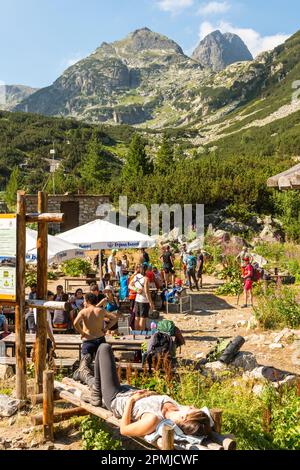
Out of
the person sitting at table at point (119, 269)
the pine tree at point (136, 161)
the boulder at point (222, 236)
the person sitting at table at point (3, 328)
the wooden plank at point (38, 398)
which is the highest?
Answer: the pine tree at point (136, 161)

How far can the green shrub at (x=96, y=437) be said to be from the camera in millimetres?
4852

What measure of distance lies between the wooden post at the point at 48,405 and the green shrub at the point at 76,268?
42.6 ft

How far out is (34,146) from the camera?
7894 centimetres

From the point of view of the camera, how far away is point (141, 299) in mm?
9758

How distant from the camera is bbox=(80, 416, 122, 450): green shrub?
4852 mm

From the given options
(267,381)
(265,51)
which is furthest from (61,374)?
(265,51)

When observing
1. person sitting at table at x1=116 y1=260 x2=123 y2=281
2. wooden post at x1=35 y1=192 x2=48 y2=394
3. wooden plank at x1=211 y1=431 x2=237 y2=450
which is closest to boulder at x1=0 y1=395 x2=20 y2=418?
wooden post at x1=35 y1=192 x2=48 y2=394

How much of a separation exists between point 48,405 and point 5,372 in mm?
2445

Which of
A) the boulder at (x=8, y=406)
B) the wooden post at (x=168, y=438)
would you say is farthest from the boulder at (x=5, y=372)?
the wooden post at (x=168, y=438)

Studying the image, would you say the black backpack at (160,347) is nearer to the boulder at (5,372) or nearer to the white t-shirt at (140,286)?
the boulder at (5,372)

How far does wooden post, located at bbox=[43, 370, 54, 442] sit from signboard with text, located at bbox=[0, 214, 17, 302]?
125 centimetres

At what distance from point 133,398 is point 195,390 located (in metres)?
1.72

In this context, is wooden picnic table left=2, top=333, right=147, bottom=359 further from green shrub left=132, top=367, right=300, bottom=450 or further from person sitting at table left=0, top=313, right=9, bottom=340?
green shrub left=132, top=367, right=300, bottom=450
